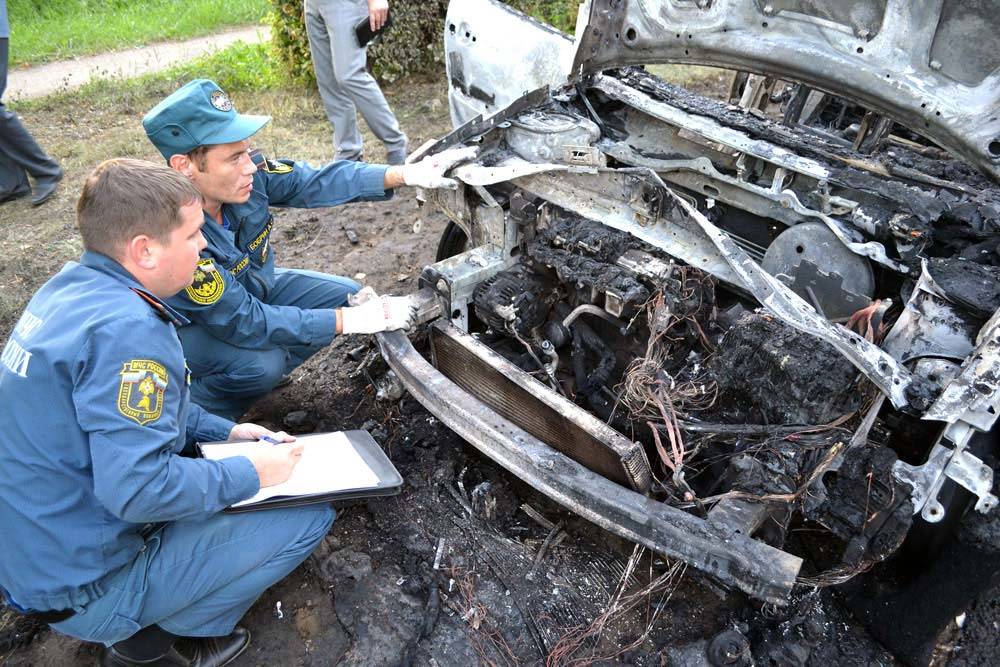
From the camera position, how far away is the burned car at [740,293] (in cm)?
225

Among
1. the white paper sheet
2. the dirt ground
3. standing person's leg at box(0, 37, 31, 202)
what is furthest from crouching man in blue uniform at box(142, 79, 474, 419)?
standing person's leg at box(0, 37, 31, 202)

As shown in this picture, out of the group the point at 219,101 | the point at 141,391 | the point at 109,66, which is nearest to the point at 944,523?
the point at 141,391

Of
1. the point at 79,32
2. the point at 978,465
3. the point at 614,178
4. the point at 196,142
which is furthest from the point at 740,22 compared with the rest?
the point at 79,32

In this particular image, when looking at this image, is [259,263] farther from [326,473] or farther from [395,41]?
[395,41]

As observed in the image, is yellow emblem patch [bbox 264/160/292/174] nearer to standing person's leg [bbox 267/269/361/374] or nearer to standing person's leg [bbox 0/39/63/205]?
standing person's leg [bbox 267/269/361/374]

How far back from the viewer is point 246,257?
3.22 meters

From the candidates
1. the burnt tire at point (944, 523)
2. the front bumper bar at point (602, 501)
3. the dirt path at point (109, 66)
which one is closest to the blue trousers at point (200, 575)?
the front bumper bar at point (602, 501)

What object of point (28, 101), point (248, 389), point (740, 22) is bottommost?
point (28, 101)

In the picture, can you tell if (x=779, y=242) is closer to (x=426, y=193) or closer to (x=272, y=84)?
(x=426, y=193)

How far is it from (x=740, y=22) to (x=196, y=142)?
2255 millimetres

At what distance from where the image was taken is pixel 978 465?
2.12 m

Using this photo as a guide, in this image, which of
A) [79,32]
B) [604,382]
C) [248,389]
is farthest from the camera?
[79,32]

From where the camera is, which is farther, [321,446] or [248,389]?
[248,389]

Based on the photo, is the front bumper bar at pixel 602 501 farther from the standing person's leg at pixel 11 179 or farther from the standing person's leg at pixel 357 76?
the standing person's leg at pixel 11 179
